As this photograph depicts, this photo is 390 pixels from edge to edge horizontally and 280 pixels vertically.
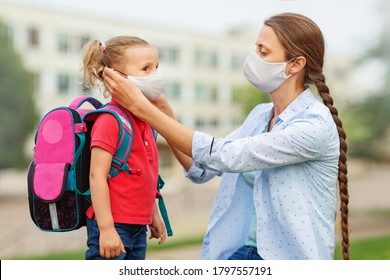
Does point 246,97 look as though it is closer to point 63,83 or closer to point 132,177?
point 63,83

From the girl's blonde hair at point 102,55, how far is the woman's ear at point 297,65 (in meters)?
0.61

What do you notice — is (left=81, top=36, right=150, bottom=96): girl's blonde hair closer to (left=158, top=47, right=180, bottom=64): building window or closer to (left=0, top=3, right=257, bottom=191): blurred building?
(left=0, top=3, right=257, bottom=191): blurred building

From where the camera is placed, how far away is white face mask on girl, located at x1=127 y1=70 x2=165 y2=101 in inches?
111

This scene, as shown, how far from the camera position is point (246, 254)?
10.1 ft

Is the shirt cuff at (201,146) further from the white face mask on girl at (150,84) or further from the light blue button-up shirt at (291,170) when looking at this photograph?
the white face mask on girl at (150,84)

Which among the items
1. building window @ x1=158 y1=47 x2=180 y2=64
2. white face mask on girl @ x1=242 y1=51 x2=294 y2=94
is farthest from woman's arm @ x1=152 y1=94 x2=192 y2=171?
building window @ x1=158 y1=47 x2=180 y2=64

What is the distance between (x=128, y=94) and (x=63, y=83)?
3902cm

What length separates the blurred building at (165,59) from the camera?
40.1 m

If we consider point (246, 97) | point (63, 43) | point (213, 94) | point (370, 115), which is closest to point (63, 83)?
point (63, 43)

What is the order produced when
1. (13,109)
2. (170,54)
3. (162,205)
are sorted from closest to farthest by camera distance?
(162,205) < (13,109) < (170,54)

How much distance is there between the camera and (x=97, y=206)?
2.68m

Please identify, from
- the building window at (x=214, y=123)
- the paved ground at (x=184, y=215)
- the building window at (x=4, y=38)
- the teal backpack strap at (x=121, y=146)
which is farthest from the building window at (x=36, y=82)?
the teal backpack strap at (x=121, y=146)
